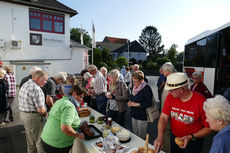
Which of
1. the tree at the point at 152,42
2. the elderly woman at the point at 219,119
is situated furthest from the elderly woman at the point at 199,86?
the tree at the point at 152,42

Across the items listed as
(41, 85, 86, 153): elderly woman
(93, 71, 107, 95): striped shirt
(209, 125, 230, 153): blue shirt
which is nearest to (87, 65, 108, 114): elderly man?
(93, 71, 107, 95): striped shirt

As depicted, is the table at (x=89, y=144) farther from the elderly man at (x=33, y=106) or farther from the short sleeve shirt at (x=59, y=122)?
the elderly man at (x=33, y=106)

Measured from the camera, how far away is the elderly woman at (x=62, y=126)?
6.96 feet

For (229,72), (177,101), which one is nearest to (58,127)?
(177,101)

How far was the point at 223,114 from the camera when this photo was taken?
1.40 meters

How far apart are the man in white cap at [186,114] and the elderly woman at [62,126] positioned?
1.25 meters

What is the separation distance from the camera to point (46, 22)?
1541 centimetres

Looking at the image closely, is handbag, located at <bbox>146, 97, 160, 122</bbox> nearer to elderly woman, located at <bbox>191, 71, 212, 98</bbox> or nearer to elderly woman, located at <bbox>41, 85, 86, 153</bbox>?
elderly woman, located at <bbox>41, 85, 86, 153</bbox>

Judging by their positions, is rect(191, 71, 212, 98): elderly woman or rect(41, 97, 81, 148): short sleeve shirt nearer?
rect(41, 97, 81, 148): short sleeve shirt

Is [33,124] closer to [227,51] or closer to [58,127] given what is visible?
[58,127]

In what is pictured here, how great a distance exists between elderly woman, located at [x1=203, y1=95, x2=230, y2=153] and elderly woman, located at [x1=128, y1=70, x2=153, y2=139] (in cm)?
166

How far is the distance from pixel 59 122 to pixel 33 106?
3.46 feet

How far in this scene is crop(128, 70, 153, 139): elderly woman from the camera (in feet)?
10.4

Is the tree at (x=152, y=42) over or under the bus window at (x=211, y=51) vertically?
over
